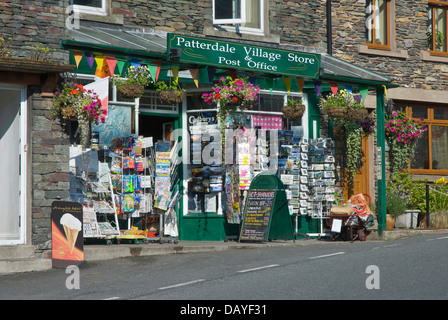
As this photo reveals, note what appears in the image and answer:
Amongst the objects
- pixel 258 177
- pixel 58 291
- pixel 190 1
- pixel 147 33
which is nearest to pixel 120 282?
pixel 58 291

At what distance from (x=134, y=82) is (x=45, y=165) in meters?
2.29

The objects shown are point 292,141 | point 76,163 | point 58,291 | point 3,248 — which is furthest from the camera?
point 292,141

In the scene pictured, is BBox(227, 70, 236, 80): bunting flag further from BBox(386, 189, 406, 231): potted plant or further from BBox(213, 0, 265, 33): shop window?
BBox(386, 189, 406, 231): potted plant

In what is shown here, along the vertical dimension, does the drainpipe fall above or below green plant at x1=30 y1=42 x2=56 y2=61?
above

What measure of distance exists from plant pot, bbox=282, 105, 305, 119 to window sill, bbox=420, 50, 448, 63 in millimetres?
4721

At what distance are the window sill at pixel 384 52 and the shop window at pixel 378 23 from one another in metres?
0.17

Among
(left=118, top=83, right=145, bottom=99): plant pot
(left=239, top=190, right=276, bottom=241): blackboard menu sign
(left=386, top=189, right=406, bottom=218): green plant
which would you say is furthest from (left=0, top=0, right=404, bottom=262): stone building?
(left=239, top=190, right=276, bottom=241): blackboard menu sign

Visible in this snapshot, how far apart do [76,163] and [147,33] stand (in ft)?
10.0

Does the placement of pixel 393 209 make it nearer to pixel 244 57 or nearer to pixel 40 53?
pixel 244 57

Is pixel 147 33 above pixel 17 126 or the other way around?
A: above

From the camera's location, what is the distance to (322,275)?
9.31 m

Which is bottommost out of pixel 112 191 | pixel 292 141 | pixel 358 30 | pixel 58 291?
pixel 58 291

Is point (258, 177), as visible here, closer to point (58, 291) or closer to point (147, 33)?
point (147, 33)

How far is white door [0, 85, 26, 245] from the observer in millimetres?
11492
